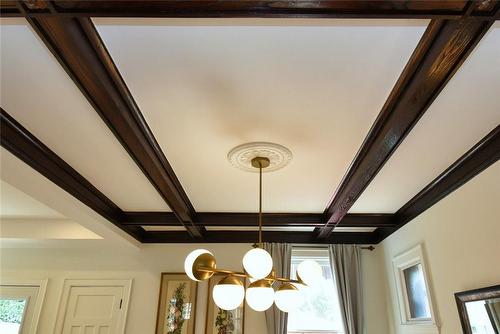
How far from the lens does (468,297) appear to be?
2.30 m

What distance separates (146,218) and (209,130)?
180 centimetres

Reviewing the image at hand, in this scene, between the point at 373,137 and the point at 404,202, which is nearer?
the point at 373,137

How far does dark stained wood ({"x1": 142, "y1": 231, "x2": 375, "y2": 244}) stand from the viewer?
13.4 ft

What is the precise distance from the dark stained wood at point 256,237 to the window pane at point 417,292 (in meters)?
0.77

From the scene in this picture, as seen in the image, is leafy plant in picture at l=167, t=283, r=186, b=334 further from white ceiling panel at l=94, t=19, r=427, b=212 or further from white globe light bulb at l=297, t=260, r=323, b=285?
white globe light bulb at l=297, t=260, r=323, b=285

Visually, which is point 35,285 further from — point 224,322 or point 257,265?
point 257,265

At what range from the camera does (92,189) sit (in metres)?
2.79

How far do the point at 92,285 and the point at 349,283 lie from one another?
2915 mm

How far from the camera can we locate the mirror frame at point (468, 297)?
6.68 ft

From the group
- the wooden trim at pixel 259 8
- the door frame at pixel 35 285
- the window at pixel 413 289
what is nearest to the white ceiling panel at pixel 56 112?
the wooden trim at pixel 259 8

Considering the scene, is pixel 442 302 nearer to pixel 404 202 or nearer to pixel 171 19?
pixel 404 202

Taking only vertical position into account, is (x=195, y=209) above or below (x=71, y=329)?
above

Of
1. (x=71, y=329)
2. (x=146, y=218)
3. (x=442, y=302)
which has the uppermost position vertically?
(x=146, y=218)

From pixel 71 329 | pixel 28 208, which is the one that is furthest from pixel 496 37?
pixel 71 329
